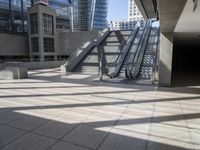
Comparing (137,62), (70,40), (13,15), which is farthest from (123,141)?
(13,15)

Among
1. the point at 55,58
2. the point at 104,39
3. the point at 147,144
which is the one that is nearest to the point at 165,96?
the point at 147,144

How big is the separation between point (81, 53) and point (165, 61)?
7275mm

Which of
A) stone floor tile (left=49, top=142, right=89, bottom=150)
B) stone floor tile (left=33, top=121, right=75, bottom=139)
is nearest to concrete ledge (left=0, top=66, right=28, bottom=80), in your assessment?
stone floor tile (left=33, top=121, right=75, bottom=139)

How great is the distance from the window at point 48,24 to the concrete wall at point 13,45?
2.83 metres

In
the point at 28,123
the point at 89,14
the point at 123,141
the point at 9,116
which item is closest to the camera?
the point at 123,141

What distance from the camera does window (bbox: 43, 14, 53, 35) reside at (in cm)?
2121

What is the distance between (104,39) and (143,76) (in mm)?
7037

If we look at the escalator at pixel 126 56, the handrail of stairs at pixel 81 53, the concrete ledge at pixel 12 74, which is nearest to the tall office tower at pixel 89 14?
the handrail of stairs at pixel 81 53

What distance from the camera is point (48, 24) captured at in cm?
2170

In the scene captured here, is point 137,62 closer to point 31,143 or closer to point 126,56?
point 126,56

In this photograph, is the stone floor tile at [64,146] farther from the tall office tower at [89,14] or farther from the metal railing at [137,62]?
the tall office tower at [89,14]

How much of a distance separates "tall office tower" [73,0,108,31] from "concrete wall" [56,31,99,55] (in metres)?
21.1

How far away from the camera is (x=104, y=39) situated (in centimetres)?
1495

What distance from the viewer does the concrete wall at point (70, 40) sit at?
20312 mm
